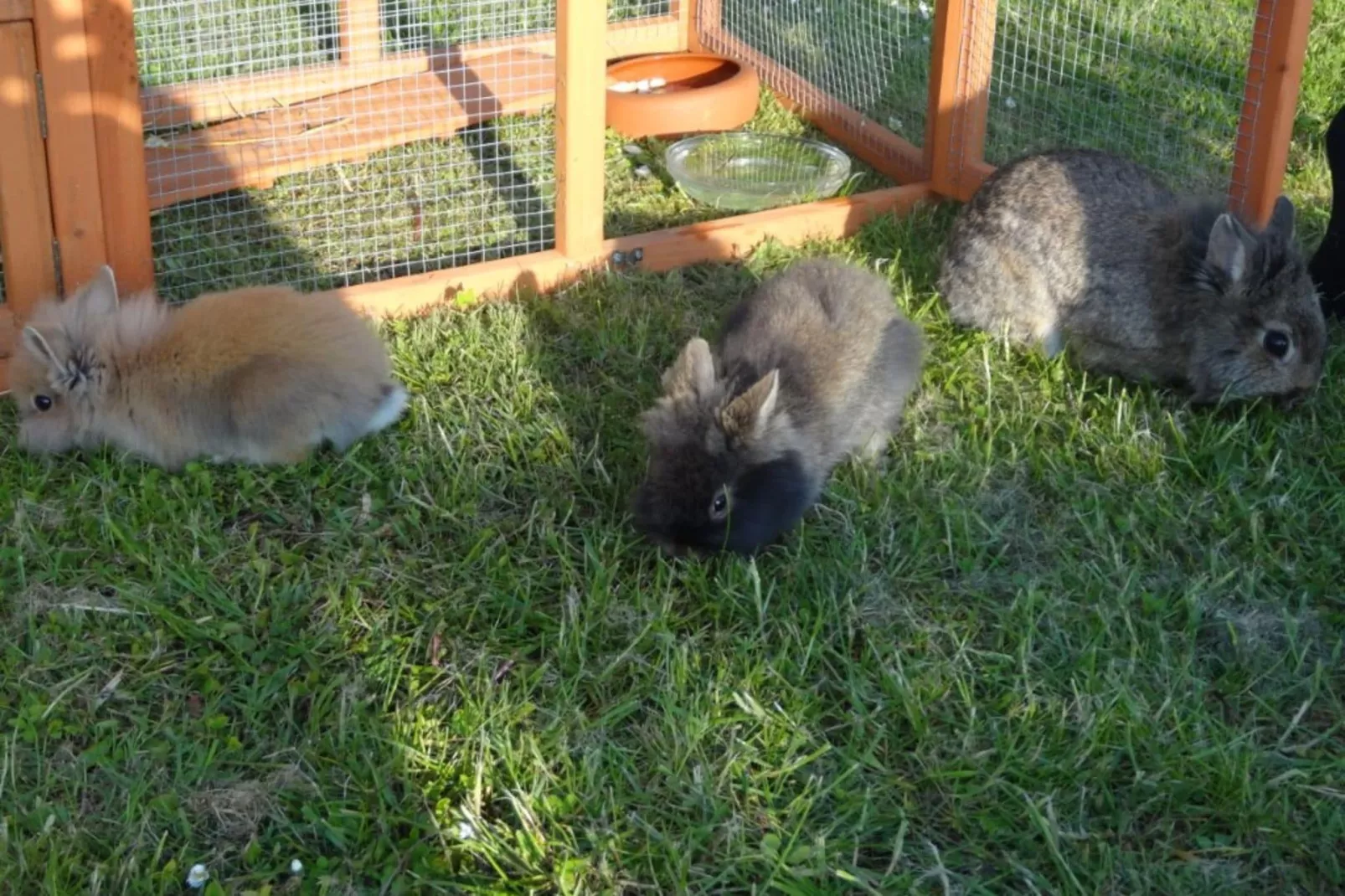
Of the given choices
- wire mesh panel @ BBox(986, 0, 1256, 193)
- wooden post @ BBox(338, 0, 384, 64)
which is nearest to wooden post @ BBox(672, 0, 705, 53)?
wire mesh panel @ BBox(986, 0, 1256, 193)

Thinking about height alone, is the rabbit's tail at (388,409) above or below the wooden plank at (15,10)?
below

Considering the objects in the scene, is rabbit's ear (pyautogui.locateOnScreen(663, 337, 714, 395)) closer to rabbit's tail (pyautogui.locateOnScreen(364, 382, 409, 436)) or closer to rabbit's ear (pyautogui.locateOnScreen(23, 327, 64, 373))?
rabbit's tail (pyautogui.locateOnScreen(364, 382, 409, 436))

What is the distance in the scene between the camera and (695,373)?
3.49 metres

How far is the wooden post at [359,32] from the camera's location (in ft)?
18.4

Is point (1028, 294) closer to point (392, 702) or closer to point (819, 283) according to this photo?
point (819, 283)

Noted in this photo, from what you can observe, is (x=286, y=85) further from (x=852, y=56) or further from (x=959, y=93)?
(x=959, y=93)

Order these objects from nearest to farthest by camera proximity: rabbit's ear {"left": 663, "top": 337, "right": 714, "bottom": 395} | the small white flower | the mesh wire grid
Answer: the small white flower → rabbit's ear {"left": 663, "top": 337, "right": 714, "bottom": 395} → the mesh wire grid

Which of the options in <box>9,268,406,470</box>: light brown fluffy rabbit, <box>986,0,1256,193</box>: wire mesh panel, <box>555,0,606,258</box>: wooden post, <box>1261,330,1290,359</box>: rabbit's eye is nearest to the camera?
<box>9,268,406,470</box>: light brown fluffy rabbit

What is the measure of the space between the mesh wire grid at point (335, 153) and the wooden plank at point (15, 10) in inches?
32.9

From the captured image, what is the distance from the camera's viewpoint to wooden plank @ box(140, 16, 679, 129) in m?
5.33

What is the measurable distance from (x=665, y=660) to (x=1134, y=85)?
3.67 meters

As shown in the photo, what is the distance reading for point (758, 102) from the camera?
6234 millimetres

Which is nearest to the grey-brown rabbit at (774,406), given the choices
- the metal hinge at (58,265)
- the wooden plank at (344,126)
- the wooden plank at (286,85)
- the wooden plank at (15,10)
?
the metal hinge at (58,265)

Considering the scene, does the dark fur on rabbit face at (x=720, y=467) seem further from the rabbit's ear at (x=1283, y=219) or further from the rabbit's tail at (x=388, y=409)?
the rabbit's ear at (x=1283, y=219)
